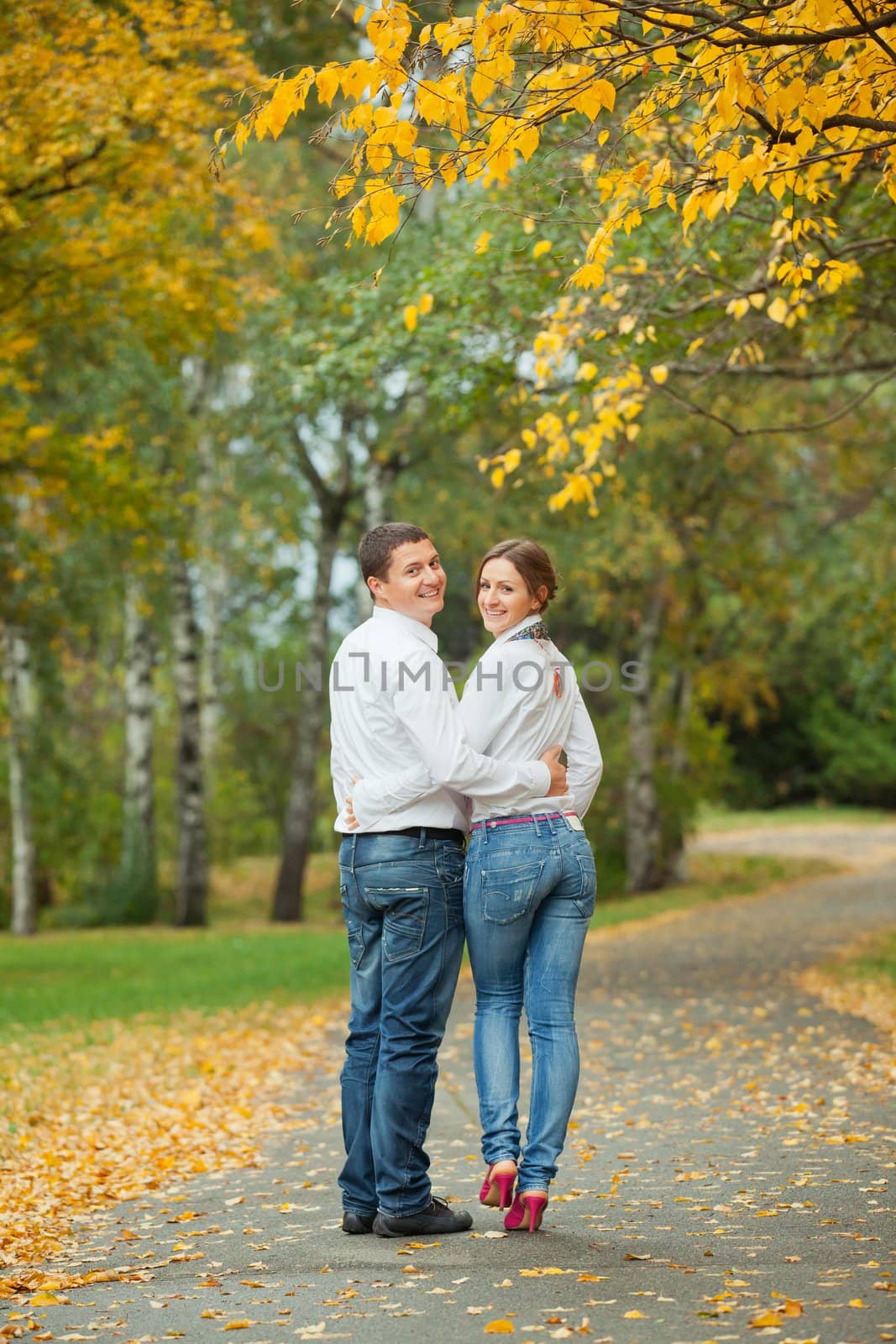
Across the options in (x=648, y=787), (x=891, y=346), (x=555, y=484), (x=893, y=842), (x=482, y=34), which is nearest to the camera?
(x=482, y=34)

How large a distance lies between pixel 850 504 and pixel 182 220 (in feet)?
63.2

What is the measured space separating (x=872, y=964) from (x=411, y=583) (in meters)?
9.44

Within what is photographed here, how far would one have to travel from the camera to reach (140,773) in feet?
74.8

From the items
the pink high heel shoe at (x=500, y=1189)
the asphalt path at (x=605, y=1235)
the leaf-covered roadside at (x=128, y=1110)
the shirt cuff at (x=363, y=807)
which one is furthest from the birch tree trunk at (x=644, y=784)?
the pink high heel shoe at (x=500, y=1189)

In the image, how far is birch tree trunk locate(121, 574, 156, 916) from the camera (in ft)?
74.4

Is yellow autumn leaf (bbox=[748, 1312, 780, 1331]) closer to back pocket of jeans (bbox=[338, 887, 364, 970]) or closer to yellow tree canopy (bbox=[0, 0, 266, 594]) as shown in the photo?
back pocket of jeans (bbox=[338, 887, 364, 970])

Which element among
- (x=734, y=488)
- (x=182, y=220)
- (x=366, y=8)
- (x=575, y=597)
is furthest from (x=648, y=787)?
(x=366, y=8)

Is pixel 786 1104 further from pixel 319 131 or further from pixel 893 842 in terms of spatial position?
pixel 893 842

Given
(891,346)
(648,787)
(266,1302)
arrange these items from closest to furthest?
1. (266,1302)
2. (891,346)
3. (648,787)

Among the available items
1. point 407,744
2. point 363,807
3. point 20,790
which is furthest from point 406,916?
point 20,790

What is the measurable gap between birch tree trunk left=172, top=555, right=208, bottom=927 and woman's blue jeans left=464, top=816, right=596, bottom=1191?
55.4 feet

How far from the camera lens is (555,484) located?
19.3m

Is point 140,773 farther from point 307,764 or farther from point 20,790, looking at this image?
point 307,764

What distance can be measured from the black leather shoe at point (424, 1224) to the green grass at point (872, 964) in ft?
25.4
